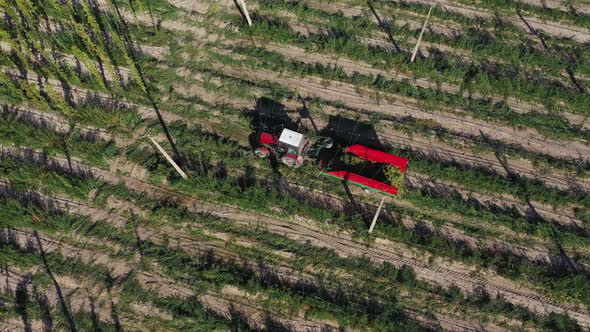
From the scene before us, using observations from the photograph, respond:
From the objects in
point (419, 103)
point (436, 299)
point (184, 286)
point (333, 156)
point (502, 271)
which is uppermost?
point (419, 103)

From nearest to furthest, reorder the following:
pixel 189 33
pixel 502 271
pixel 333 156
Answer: pixel 502 271 → pixel 333 156 → pixel 189 33

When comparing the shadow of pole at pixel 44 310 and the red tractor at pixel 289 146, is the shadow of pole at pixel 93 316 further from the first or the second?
the red tractor at pixel 289 146

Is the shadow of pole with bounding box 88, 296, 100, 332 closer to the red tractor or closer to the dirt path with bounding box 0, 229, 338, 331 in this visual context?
the dirt path with bounding box 0, 229, 338, 331

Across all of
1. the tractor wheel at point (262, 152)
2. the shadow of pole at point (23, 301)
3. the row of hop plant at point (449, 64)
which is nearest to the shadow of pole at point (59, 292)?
the shadow of pole at point (23, 301)

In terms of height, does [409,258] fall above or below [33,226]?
above

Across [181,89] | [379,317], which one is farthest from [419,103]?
[181,89]

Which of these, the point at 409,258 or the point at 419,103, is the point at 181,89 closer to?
the point at 419,103

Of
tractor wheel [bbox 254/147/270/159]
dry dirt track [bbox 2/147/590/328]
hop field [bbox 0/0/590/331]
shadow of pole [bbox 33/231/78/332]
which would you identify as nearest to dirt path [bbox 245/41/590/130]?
hop field [bbox 0/0/590/331]

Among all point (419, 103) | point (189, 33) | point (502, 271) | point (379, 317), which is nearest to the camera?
point (379, 317)
